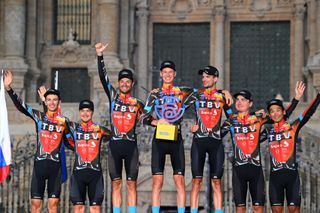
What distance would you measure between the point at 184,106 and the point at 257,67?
16136mm

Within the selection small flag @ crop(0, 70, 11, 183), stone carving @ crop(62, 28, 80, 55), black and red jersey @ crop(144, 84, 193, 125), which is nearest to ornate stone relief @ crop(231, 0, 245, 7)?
stone carving @ crop(62, 28, 80, 55)

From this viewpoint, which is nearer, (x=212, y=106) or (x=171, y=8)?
(x=212, y=106)

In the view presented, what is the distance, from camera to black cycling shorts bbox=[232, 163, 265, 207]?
12539 millimetres

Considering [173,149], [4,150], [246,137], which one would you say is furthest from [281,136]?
[4,150]

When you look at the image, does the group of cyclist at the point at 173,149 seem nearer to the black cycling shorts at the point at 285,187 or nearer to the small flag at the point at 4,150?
the black cycling shorts at the point at 285,187

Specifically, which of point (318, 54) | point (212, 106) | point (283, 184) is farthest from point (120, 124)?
point (318, 54)

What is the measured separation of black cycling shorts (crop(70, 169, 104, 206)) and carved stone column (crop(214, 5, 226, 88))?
1555 centimetres

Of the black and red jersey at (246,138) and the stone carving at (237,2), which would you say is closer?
the black and red jersey at (246,138)

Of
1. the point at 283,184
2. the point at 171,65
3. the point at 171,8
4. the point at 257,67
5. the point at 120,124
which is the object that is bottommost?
the point at 283,184

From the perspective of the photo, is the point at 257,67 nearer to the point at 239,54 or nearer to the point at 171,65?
the point at 239,54

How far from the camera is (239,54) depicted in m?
28.6

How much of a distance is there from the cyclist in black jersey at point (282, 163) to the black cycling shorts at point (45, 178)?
377cm

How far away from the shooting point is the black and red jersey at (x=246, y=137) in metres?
12.6

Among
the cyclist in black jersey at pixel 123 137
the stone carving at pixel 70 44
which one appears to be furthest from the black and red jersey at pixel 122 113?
the stone carving at pixel 70 44
